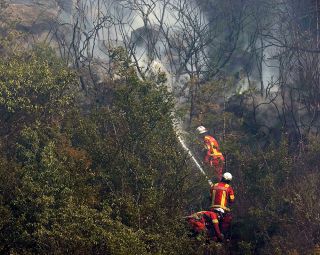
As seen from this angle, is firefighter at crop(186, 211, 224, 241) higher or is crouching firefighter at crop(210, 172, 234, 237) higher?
crouching firefighter at crop(210, 172, 234, 237)

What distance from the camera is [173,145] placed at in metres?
13.5

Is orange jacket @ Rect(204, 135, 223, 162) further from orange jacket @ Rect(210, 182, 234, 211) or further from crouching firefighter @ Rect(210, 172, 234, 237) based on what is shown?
orange jacket @ Rect(210, 182, 234, 211)

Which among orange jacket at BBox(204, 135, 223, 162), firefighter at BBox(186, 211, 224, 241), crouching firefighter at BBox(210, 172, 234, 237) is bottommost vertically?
firefighter at BBox(186, 211, 224, 241)

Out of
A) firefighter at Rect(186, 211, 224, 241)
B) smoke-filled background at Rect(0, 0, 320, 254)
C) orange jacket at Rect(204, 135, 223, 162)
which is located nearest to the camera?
smoke-filled background at Rect(0, 0, 320, 254)

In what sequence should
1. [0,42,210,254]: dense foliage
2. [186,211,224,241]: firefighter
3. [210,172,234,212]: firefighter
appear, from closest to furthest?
1. [0,42,210,254]: dense foliage
2. [186,211,224,241]: firefighter
3. [210,172,234,212]: firefighter

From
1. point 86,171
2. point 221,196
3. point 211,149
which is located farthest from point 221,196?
point 86,171

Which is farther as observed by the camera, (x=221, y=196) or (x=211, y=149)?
(x=211, y=149)

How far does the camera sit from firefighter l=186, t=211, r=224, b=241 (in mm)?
10312

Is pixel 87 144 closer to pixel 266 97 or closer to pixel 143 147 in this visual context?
pixel 143 147

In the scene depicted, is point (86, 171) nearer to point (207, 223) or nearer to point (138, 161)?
point (138, 161)

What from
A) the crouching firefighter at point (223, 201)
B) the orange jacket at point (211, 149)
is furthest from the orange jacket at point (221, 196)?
the orange jacket at point (211, 149)

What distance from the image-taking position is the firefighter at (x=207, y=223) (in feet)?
33.8

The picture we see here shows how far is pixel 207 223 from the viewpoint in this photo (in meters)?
10.8

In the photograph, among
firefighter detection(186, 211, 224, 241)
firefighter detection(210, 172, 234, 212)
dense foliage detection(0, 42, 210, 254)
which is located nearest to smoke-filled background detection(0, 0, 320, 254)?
dense foliage detection(0, 42, 210, 254)
